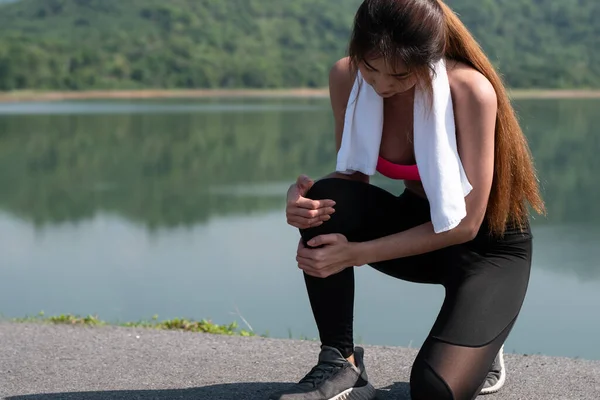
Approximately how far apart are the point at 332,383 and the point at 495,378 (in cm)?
58

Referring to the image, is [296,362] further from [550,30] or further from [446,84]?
[550,30]

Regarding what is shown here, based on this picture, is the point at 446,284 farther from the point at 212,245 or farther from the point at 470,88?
the point at 212,245

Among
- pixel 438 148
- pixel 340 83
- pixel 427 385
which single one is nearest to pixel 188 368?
pixel 427 385

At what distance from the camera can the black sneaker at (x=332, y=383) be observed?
2656 millimetres

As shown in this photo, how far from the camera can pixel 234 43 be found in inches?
3366

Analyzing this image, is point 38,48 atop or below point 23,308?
below

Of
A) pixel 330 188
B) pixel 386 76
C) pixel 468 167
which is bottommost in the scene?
pixel 330 188

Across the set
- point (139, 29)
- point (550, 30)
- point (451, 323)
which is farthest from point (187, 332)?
point (139, 29)

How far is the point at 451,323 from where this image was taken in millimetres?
2604

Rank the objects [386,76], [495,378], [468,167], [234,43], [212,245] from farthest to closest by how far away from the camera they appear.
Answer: [234,43] → [212,245] → [495,378] → [468,167] → [386,76]

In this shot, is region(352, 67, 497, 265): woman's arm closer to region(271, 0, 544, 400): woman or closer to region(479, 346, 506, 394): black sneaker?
region(271, 0, 544, 400): woman

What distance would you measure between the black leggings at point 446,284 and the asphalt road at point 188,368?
0.39m

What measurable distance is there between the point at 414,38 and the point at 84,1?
117210mm

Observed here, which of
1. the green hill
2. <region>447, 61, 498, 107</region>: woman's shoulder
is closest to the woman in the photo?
<region>447, 61, 498, 107</region>: woman's shoulder
